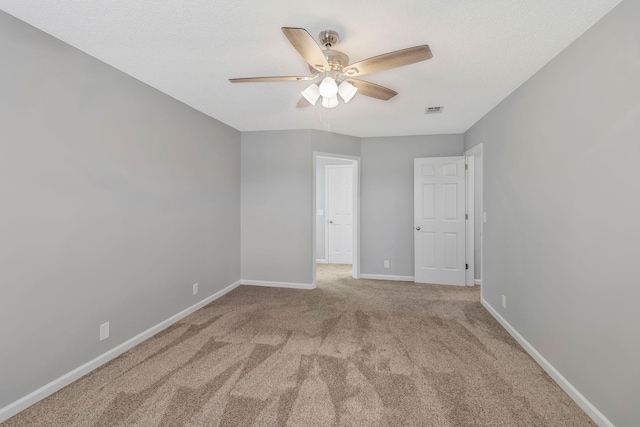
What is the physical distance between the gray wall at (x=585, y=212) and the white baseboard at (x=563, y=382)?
4cm

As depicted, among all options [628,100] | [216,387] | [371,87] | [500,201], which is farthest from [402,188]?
[216,387]

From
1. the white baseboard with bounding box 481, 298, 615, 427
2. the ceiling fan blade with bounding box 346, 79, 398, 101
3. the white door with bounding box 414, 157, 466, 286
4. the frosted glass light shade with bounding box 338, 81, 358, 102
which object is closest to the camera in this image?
the white baseboard with bounding box 481, 298, 615, 427

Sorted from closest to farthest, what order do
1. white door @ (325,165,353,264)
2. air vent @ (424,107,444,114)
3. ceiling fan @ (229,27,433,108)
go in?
1. ceiling fan @ (229,27,433,108)
2. air vent @ (424,107,444,114)
3. white door @ (325,165,353,264)

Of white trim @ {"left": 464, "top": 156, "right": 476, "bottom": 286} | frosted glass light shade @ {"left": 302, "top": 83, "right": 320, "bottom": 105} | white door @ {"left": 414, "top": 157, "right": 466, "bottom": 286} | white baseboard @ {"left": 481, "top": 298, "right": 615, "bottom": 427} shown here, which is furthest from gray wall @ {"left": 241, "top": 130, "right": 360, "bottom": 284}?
white baseboard @ {"left": 481, "top": 298, "right": 615, "bottom": 427}

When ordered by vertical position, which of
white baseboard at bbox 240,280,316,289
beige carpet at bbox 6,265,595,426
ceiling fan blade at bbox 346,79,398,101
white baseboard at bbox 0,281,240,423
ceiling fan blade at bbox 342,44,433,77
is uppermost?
ceiling fan blade at bbox 346,79,398,101

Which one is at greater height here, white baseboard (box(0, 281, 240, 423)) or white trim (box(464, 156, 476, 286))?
white trim (box(464, 156, 476, 286))

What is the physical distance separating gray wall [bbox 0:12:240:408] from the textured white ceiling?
0.23 metres

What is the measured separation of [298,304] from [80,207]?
2461 millimetres

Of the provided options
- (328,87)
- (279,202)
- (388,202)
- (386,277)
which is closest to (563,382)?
(328,87)

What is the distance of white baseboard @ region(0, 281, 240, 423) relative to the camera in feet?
5.64

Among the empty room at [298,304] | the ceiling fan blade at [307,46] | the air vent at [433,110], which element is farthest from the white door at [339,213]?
the ceiling fan blade at [307,46]

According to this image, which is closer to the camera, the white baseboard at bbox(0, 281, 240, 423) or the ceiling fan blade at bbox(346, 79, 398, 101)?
the white baseboard at bbox(0, 281, 240, 423)

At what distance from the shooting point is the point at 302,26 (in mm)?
1755

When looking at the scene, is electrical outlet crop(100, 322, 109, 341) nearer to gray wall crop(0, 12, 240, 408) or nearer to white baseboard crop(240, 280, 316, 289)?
gray wall crop(0, 12, 240, 408)
